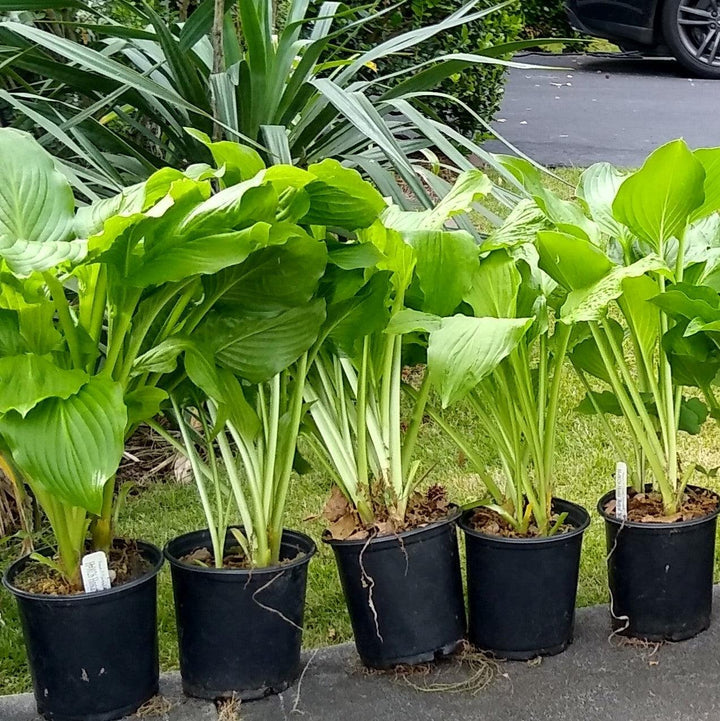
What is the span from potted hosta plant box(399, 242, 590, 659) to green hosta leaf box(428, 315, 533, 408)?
0.14 metres

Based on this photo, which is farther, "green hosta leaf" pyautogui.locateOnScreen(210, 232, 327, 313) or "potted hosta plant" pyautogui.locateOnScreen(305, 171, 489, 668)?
"potted hosta plant" pyautogui.locateOnScreen(305, 171, 489, 668)

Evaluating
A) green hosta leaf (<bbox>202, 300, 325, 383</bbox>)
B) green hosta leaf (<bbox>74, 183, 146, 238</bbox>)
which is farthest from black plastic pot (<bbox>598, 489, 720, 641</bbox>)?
green hosta leaf (<bbox>74, 183, 146, 238</bbox>)

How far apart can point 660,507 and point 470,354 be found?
0.57 m

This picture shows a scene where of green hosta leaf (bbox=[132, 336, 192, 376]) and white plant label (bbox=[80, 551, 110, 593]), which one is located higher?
green hosta leaf (bbox=[132, 336, 192, 376])

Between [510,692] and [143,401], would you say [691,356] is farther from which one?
[143,401]

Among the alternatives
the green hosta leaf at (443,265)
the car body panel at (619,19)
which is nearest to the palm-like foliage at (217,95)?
the green hosta leaf at (443,265)

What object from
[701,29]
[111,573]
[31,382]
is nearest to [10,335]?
[31,382]

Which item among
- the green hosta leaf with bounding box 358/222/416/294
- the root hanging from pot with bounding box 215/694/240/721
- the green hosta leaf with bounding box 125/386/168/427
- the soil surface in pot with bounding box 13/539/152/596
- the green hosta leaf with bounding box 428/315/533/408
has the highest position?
the green hosta leaf with bounding box 358/222/416/294

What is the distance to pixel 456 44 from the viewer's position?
4398mm

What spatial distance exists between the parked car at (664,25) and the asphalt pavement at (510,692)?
6598mm

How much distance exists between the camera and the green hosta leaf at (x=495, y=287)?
1.50 metres

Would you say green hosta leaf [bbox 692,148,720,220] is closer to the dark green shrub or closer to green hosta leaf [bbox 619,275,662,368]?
green hosta leaf [bbox 619,275,662,368]

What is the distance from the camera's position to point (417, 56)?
4332 mm

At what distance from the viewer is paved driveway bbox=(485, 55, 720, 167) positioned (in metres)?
5.47
